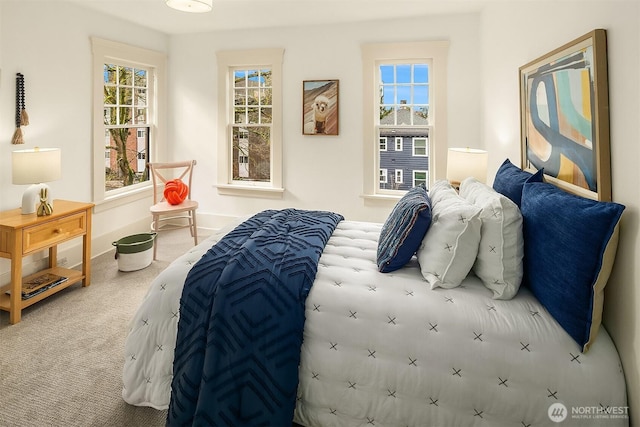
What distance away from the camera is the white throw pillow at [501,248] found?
5.48 ft

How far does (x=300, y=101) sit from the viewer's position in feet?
15.5

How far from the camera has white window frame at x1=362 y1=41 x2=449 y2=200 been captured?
4242 millimetres

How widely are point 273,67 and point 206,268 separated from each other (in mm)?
3589

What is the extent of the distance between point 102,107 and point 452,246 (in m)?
4.07

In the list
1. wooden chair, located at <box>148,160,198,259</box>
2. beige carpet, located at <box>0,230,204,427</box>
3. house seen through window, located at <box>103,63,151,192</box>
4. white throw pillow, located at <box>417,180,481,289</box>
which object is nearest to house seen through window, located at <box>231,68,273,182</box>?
wooden chair, located at <box>148,160,198,259</box>

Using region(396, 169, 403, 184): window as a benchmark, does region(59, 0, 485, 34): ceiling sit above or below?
above

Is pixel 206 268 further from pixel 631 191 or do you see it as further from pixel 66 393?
pixel 631 191

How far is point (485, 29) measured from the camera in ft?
12.5

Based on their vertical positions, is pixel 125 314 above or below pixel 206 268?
below

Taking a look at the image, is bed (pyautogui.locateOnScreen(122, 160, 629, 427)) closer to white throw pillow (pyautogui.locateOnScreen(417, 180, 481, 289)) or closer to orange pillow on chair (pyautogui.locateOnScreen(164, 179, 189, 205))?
white throw pillow (pyautogui.locateOnScreen(417, 180, 481, 289))

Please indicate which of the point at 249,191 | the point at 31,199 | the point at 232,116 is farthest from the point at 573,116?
the point at 232,116

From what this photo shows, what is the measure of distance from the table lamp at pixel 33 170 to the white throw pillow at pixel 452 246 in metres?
2.94

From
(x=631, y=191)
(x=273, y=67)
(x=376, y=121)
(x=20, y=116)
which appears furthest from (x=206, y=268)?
(x=273, y=67)

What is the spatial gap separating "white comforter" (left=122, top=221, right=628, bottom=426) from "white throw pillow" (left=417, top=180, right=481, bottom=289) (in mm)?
62
